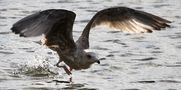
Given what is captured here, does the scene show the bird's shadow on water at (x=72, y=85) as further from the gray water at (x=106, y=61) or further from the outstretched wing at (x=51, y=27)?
the outstretched wing at (x=51, y=27)

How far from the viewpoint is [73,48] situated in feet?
37.0

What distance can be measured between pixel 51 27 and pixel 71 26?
40cm

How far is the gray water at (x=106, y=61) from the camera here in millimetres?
11586

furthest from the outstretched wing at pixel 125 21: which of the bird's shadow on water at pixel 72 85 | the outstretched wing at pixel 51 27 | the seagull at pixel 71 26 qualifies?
the bird's shadow on water at pixel 72 85

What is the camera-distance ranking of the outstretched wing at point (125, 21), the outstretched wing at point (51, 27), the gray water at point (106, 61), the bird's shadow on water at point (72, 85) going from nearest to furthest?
the outstretched wing at point (51, 27) < the outstretched wing at point (125, 21) < the bird's shadow on water at point (72, 85) < the gray water at point (106, 61)

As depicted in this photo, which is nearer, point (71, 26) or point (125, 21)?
point (71, 26)

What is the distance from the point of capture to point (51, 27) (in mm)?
10414

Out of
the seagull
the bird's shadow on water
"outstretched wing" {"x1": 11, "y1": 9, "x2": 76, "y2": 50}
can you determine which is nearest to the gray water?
the bird's shadow on water

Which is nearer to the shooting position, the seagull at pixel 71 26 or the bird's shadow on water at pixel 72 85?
the seagull at pixel 71 26

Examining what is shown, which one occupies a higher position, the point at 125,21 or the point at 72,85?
the point at 125,21

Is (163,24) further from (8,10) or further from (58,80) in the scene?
(8,10)

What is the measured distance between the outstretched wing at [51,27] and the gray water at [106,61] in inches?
29.0

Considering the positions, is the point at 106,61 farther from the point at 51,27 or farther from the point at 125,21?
the point at 51,27

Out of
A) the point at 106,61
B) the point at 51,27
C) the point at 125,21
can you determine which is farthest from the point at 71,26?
the point at 106,61
